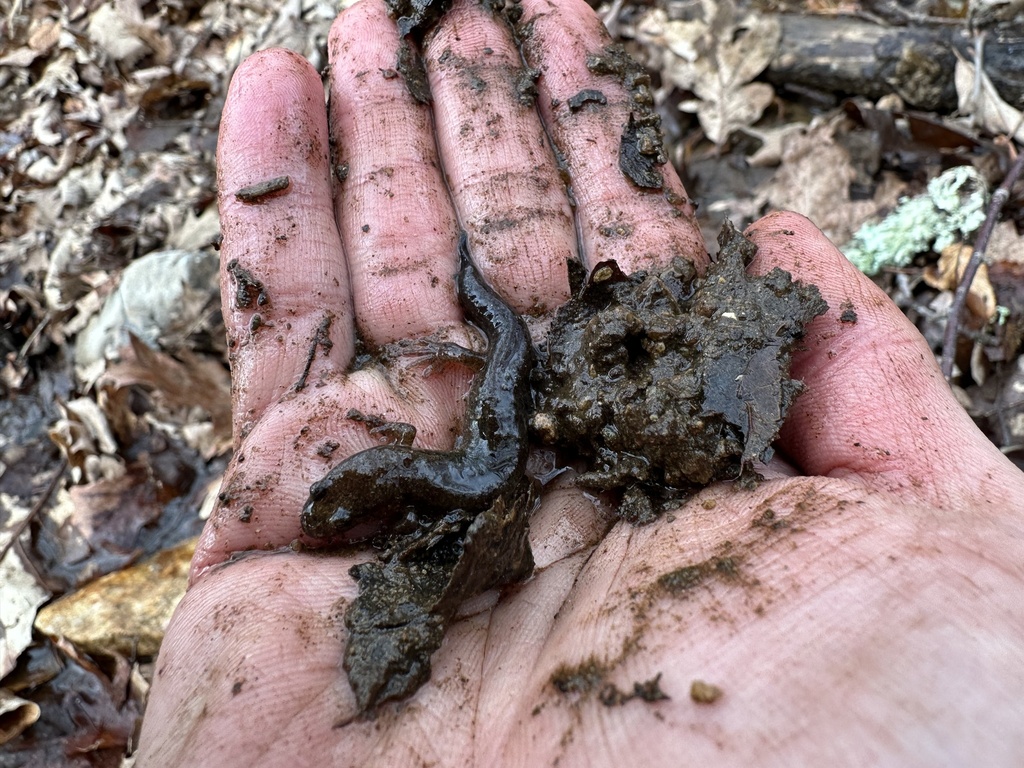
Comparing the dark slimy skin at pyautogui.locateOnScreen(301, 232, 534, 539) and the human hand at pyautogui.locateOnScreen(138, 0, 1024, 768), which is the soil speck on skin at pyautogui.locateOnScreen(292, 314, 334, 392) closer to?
the human hand at pyautogui.locateOnScreen(138, 0, 1024, 768)

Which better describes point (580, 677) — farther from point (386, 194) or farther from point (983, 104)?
point (983, 104)

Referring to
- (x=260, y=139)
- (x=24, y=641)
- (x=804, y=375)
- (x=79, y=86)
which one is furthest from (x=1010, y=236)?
(x=79, y=86)

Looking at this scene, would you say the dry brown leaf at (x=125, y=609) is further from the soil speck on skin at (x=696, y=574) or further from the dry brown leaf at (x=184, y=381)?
the soil speck on skin at (x=696, y=574)

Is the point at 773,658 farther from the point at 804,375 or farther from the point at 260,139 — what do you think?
the point at 260,139

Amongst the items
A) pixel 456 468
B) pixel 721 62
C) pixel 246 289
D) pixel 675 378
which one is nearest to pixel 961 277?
pixel 675 378

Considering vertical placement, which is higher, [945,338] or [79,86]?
[79,86]

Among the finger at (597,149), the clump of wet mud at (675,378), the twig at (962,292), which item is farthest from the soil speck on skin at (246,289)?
the twig at (962,292)
